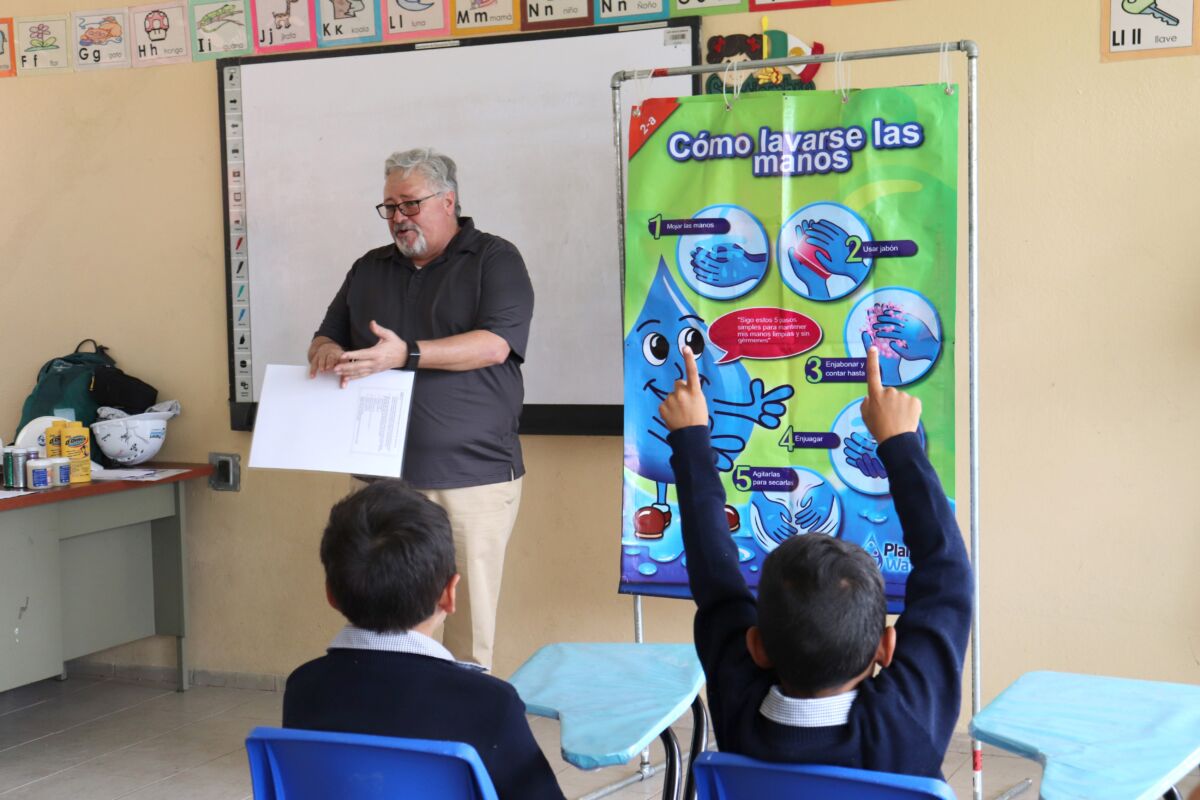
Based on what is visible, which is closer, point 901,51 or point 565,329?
point 901,51

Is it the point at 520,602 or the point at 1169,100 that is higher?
the point at 1169,100

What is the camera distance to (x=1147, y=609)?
323cm

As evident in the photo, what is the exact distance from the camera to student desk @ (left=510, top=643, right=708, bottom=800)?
1.87 meters

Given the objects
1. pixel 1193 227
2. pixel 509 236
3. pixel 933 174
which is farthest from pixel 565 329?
pixel 1193 227

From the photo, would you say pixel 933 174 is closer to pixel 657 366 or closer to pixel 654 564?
pixel 657 366

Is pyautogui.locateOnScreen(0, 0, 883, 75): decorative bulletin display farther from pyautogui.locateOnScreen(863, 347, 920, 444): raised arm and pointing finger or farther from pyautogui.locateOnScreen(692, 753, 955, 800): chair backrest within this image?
pyautogui.locateOnScreen(692, 753, 955, 800): chair backrest

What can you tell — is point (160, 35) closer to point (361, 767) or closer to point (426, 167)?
point (426, 167)

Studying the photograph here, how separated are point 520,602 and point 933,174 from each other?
1.84 metres

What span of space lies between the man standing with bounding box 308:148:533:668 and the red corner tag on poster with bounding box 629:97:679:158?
1.35ft

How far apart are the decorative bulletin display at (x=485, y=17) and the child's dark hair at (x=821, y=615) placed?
2.63 meters

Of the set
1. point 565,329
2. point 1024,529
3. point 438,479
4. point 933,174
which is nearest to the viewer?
point 933,174

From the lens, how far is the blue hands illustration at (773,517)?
300cm

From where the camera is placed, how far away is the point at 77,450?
380cm

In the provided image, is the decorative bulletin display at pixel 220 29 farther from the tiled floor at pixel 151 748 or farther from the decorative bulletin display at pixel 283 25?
the tiled floor at pixel 151 748
